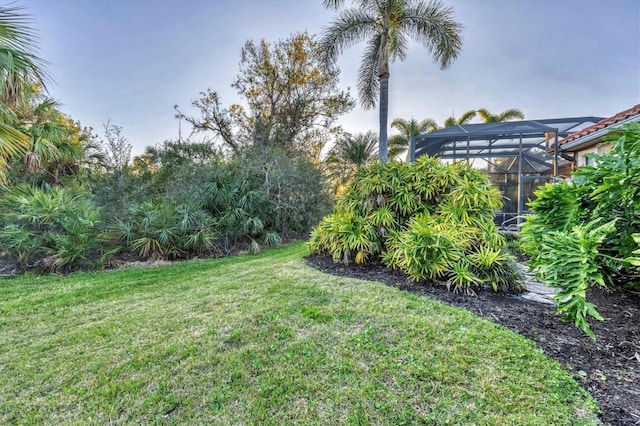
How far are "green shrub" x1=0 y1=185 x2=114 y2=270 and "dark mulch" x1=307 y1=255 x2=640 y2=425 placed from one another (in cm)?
606

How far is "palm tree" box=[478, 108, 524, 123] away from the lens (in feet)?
47.5

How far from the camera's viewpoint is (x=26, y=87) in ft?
13.3

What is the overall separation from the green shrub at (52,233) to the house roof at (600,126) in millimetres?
9937

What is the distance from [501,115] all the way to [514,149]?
619 cm

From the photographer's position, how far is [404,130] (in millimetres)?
16266

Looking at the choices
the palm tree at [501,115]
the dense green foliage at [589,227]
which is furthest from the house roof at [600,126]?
the palm tree at [501,115]

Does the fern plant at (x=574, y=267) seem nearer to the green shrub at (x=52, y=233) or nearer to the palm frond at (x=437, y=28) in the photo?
the palm frond at (x=437, y=28)

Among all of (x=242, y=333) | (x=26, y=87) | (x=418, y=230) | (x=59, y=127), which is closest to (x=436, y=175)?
(x=418, y=230)

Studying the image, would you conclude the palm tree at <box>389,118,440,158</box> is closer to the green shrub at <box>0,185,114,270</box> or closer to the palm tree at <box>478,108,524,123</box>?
the palm tree at <box>478,108,524,123</box>

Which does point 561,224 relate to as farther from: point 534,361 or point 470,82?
point 470,82

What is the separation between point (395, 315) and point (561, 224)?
72.0 inches

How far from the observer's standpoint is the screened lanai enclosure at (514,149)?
9414mm

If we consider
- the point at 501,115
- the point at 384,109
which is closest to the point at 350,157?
the point at 384,109

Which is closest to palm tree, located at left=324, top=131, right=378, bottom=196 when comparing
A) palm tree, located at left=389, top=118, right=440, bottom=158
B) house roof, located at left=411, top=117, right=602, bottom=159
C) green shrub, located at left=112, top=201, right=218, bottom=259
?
house roof, located at left=411, top=117, right=602, bottom=159
